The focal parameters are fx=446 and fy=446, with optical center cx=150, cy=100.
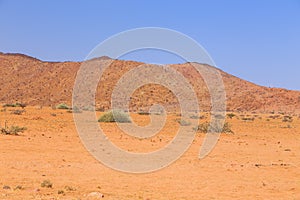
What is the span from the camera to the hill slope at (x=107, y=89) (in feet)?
246

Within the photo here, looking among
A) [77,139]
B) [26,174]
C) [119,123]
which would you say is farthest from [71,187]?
[119,123]

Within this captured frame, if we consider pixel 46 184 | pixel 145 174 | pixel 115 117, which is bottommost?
pixel 46 184

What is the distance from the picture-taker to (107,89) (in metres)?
78.2

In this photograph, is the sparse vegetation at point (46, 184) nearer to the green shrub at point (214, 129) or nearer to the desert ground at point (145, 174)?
the desert ground at point (145, 174)

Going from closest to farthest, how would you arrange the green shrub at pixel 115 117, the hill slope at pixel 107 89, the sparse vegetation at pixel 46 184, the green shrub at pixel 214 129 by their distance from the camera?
the sparse vegetation at pixel 46 184, the green shrub at pixel 214 129, the green shrub at pixel 115 117, the hill slope at pixel 107 89

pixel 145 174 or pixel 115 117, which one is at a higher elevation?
pixel 115 117

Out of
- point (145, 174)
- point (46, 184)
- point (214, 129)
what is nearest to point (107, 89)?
point (214, 129)

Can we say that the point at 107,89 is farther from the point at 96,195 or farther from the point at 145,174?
the point at 96,195

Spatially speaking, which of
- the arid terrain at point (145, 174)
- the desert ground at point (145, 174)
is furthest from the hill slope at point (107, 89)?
the desert ground at point (145, 174)

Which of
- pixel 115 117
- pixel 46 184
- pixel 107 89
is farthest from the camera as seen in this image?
pixel 107 89

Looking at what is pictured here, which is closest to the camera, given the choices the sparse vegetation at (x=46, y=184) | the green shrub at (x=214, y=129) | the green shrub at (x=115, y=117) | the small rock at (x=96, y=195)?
the small rock at (x=96, y=195)

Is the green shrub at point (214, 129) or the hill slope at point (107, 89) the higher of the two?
the hill slope at point (107, 89)

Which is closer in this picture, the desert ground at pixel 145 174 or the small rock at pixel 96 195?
the small rock at pixel 96 195

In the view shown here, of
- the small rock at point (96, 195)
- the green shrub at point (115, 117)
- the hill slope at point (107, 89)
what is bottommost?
the small rock at point (96, 195)
